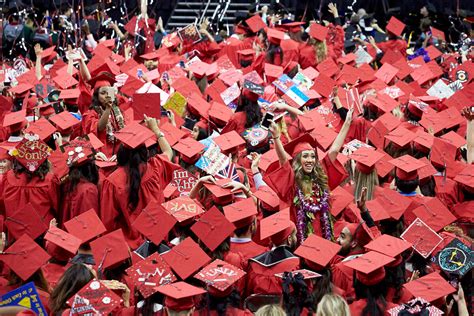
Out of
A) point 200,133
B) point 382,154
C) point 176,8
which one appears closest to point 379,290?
point 382,154

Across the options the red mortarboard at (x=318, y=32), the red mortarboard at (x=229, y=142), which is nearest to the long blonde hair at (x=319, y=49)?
the red mortarboard at (x=318, y=32)

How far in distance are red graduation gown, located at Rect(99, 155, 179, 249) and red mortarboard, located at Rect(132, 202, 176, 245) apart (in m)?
0.72

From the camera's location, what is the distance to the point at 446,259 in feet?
16.9

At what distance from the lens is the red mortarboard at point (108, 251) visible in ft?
17.0

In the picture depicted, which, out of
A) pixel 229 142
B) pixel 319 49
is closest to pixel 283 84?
pixel 229 142

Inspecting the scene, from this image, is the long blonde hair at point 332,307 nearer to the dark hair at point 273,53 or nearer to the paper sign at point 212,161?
the paper sign at point 212,161

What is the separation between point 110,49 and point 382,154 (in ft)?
20.0

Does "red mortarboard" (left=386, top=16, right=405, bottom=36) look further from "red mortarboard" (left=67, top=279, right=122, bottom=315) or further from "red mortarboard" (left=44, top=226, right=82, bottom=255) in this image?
"red mortarboard" (left=67, top=279, right=122, bottom=315)

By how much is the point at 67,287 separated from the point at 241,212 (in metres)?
1.22

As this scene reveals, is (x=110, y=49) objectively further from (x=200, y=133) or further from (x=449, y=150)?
(x=449, y=150)

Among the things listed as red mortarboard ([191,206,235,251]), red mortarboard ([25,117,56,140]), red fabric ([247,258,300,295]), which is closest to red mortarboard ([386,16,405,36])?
red mortarboard ([25,117,56,140])

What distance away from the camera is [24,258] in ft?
16.6

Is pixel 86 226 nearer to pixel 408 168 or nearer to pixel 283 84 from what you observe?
pixel 408 168

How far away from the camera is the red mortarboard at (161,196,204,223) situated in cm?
553
